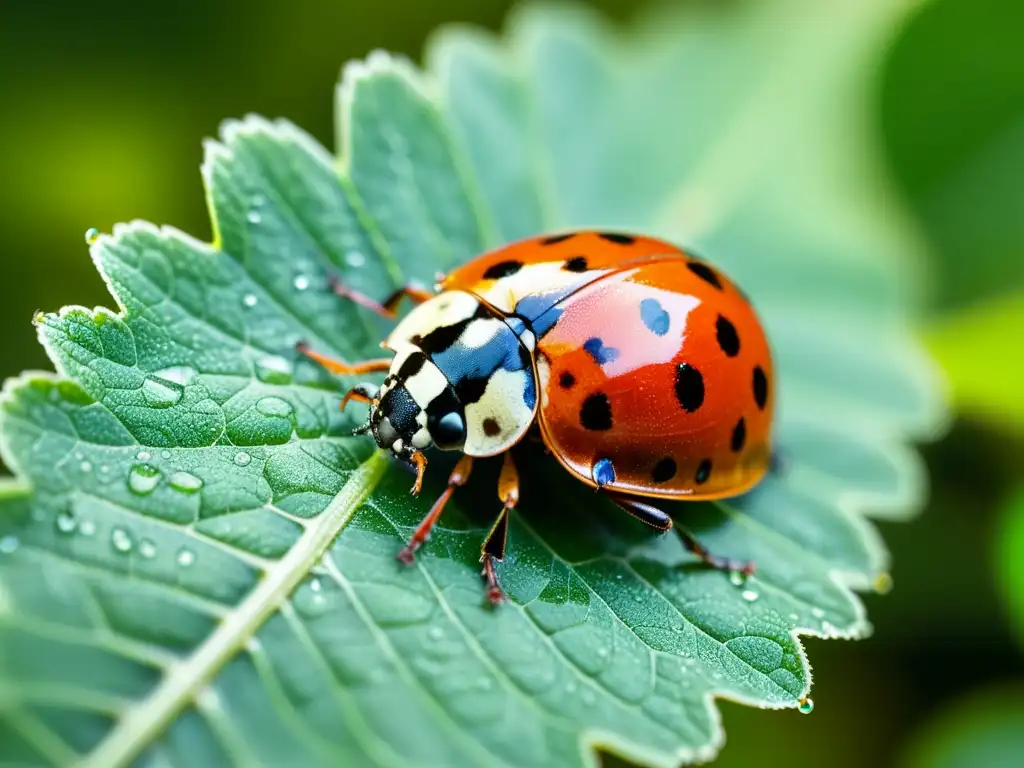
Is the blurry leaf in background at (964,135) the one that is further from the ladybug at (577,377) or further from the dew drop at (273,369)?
the dew drop at (273,369)

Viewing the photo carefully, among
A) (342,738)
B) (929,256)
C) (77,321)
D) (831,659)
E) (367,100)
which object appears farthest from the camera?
(929,256)

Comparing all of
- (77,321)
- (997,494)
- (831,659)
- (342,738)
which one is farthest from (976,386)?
(77,321)

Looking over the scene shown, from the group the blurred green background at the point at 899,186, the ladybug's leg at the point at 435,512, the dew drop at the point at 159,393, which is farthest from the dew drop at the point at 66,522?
the blurred green background at the point at 899,186

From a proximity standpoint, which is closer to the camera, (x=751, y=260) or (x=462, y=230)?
(x=462, y=230)

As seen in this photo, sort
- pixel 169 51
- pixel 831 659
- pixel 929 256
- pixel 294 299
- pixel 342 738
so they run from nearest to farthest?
pixel 342 738
pixel 294 299
pixel 831 659
pixel 169 51
pixel 929 256

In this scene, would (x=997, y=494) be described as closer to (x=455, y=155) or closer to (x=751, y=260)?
(x=751, y=260)

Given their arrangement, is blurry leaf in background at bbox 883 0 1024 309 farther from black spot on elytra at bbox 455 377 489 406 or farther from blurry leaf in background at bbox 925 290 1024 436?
black spot on elytra at bbox 455 377 489 406
